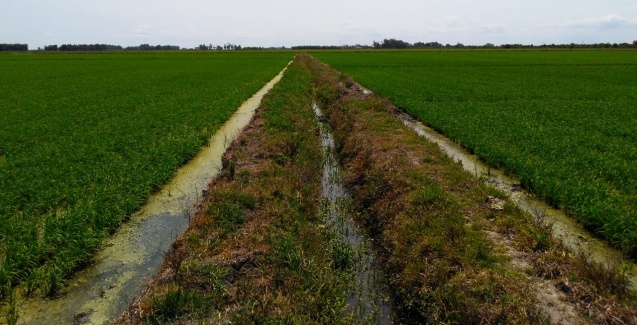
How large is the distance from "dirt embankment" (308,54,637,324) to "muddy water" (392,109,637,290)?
1.88ft

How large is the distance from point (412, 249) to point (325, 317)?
1970 mm

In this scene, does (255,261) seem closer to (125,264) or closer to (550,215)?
(125,264)

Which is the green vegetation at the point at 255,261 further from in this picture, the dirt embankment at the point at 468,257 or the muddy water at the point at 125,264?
the dirt embankment at the point at 468,257

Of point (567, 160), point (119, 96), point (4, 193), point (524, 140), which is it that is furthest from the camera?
point (119, 96)

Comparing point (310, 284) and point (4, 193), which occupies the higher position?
point (4, 193)

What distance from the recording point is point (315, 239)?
684cm

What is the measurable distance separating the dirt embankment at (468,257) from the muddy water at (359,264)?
0.23 metres

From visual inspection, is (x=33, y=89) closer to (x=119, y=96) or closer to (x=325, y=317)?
(x=119, y=96)

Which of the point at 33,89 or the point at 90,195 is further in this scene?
the point at 33,89

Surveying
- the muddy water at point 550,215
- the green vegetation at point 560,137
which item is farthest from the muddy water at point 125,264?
the green vegetation at point 560,137

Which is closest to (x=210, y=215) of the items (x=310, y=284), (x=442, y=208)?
(x=310, y=284)

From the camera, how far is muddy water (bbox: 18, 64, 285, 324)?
5203 millimetres

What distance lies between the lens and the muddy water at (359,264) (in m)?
5.41

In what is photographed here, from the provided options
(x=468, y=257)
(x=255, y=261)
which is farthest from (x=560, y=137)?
(x=255, y=261)
